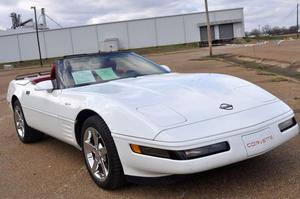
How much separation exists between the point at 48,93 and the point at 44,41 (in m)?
75.0

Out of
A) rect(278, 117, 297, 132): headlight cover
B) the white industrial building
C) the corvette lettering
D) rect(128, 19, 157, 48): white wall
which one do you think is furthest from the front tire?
rect(128, 19, 157, 48): white wall

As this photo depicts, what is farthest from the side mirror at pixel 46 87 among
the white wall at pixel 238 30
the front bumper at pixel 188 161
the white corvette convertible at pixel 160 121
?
the white wall at pixel 238 30

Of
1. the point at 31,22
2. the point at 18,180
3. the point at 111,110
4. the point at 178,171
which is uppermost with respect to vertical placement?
the point at 31,22

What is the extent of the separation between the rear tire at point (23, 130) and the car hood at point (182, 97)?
197 cm

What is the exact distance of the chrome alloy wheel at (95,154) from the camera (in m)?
4.01

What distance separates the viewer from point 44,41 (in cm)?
7731

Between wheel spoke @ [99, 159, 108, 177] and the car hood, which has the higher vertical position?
the car hood

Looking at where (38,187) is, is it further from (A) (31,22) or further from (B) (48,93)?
(A) (31,22)

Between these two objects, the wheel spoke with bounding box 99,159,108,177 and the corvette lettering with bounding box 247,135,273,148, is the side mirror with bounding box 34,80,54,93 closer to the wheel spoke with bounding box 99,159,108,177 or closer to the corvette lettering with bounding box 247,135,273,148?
the wheel spoke with bounding box 99,159,108,177

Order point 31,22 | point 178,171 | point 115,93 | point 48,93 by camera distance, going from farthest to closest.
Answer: point 31,22 → point 48,93 → point 115,93 → point 178,171

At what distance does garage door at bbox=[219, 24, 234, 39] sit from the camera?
77.9 metres

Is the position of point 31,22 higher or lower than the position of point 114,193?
higher

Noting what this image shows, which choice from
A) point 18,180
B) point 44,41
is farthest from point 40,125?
point 44,41

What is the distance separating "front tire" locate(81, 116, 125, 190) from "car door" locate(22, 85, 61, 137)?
2.57 ft
